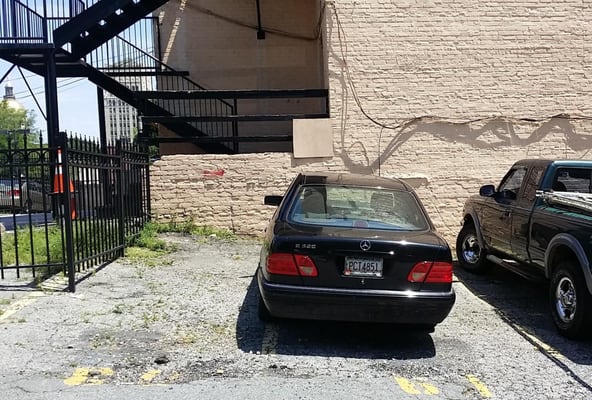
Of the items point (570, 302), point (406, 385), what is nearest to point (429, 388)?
point (406, 385)

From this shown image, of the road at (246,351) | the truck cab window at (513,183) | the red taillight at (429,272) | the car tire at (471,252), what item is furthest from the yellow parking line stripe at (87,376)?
the car tire at (471,252)

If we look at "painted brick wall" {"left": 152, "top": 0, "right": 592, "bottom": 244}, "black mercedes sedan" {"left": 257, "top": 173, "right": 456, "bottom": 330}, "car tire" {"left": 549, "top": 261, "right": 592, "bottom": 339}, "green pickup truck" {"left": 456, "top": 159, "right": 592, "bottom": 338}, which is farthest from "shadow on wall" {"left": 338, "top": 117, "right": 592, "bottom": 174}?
"black mercedes sedan" {"left": 257, "top": 173, "right": 456, "bottom": 330}

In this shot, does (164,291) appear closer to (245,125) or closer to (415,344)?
(415,344)

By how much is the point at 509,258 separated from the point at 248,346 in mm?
4070

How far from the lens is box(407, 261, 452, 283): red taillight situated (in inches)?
180

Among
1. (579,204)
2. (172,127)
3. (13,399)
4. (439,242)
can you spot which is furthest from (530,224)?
(172,127)

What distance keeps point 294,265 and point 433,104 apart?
23.2ft

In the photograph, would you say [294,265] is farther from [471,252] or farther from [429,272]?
[471,252]

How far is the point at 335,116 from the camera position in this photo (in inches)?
412

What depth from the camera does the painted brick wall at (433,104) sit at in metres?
10.4

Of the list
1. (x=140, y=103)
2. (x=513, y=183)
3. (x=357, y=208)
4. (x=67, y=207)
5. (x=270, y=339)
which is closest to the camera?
(x=270, y=339)

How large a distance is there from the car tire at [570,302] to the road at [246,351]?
0.16m

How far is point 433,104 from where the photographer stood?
34.6 ft

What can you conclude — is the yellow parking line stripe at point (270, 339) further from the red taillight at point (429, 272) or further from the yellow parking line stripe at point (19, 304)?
the yellow parking line stripe at point (19, 304)
